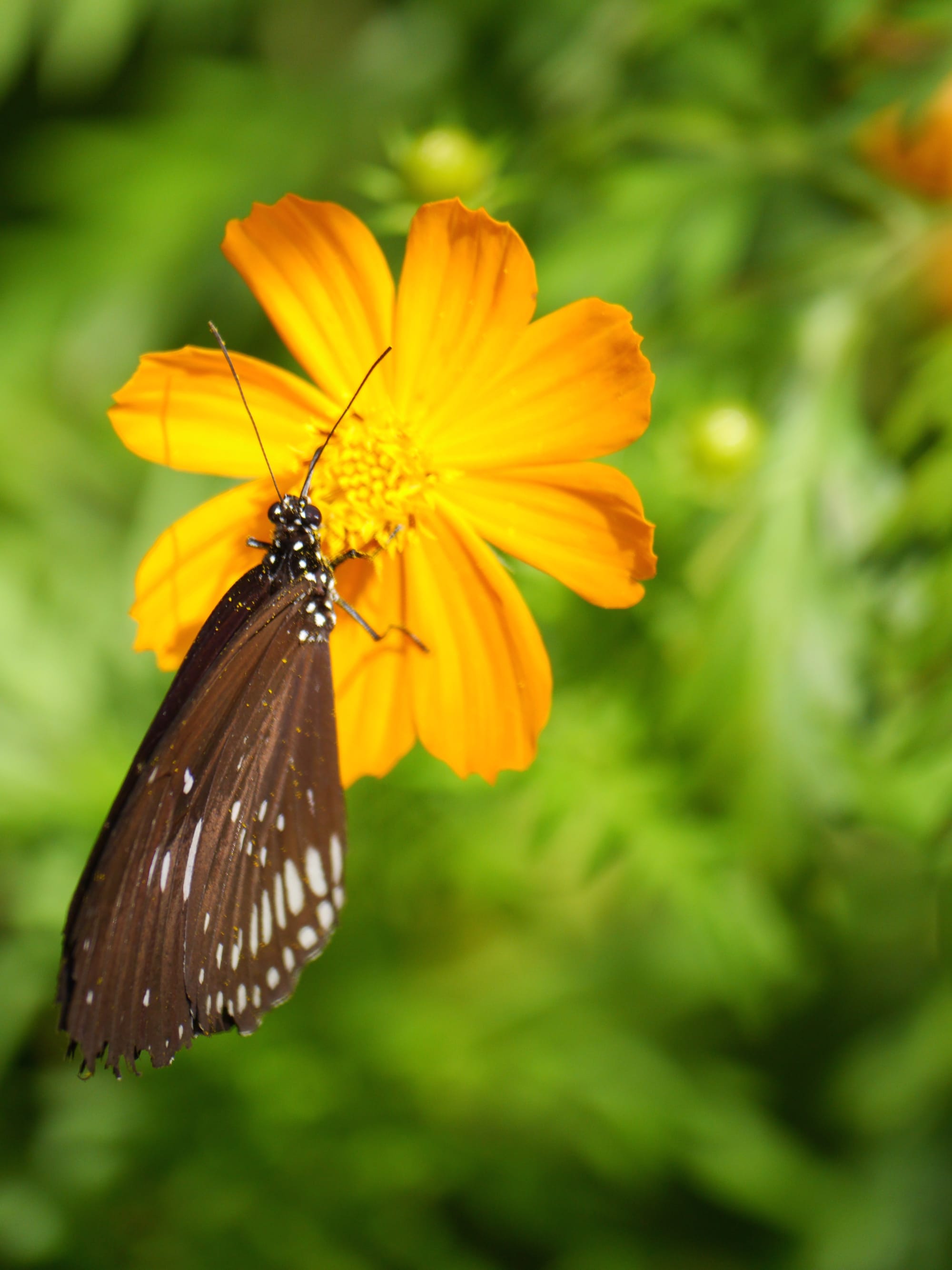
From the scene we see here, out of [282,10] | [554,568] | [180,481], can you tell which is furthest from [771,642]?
[282,10]

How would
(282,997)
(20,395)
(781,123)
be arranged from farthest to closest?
(20,395) → (781,123) → (282,997)

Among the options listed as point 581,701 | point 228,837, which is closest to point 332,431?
point 228,837

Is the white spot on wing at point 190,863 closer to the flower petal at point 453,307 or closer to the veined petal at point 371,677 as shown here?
the veined petal at point 371,677

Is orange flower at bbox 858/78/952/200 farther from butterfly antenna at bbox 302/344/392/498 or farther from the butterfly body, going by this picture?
the butterfly body

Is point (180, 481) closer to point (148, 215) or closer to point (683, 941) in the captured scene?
point (148, 215)

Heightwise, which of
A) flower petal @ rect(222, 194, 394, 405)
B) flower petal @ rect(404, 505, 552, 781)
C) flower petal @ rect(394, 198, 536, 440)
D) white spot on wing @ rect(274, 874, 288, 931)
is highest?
flower petal @ rect(222, 194, 394, 405)

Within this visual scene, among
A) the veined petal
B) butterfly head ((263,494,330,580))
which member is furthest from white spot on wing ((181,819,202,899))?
butterfly head ((263,494,330,580))
